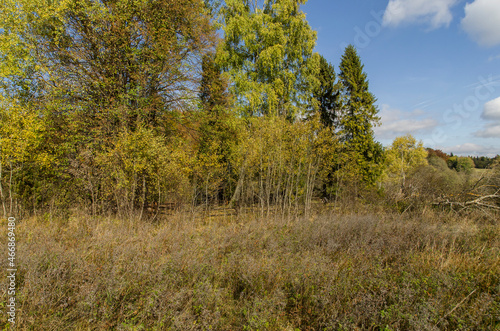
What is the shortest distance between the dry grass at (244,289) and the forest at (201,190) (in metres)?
0.03

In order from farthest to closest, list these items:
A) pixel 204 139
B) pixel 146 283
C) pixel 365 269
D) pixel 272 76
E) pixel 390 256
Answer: pixel 272 76 < pixel 204 139 < pixel 390 256 < pixel 365 269 < pixel 146 283

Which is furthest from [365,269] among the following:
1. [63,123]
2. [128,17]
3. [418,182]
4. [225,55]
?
[225,55]

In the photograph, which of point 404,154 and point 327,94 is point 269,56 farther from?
point 404,154

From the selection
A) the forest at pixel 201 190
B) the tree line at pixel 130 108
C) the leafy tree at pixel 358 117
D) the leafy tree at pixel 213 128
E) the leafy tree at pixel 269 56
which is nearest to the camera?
the forest at pixel 201 190

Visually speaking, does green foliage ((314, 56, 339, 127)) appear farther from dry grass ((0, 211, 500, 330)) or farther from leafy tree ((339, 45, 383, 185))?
dry grass ((0, 211, 500, 330))

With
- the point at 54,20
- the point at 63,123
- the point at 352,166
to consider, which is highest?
the point at 54,20

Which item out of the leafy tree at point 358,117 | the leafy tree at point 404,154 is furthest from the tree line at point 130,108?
the leafy tree at point 404,154

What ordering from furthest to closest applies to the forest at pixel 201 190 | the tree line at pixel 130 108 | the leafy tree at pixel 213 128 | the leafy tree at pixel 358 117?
the leafy tree at pixel 358 117 → the leafy tree at pixel 213 128 → the tree line at pixel 130 108 → the forest at pixel 201 190

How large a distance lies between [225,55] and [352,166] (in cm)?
1003

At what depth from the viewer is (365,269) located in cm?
350

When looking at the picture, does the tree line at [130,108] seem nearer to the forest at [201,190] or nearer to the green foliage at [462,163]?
the forest at [201,190]

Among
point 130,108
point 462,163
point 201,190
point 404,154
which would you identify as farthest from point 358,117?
point 462,163

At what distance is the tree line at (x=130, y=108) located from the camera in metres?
7.37

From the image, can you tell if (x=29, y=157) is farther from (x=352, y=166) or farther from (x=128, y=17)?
(x=352, y=166)
